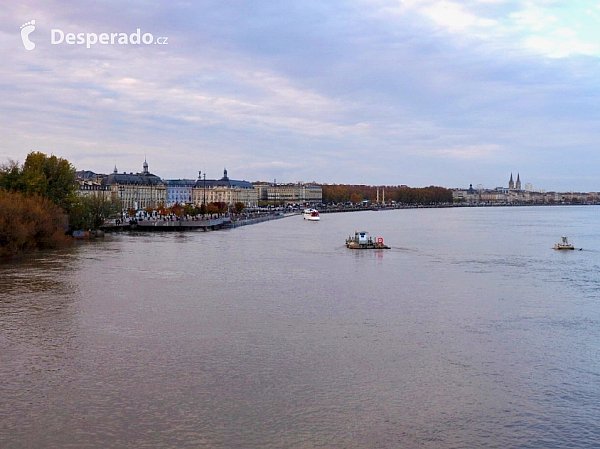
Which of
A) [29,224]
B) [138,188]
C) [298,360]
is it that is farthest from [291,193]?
[298,360]

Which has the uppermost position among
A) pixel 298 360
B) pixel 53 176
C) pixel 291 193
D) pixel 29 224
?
pixel 53 176

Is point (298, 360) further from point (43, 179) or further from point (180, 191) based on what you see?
point (180, 191)

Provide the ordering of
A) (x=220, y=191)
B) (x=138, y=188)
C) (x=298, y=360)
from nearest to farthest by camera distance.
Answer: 1. (x=298, y=360)
2. (x=138, y=188)
3. (x=220, y=191)

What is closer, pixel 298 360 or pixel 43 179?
pixel 298 360

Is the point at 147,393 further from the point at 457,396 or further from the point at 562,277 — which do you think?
the point at 562,277

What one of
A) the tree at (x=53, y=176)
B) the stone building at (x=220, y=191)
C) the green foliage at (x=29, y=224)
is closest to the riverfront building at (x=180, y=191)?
the stone building at (x=220, y=191)

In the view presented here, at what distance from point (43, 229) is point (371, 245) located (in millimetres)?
13003

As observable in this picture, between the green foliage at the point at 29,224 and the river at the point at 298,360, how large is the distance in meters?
5.33

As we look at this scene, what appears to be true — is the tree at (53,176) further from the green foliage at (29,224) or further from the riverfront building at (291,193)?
the riverfront building at (291,193)

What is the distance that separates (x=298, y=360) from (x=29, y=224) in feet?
63.9

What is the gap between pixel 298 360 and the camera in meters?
10.5

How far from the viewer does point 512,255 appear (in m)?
27.0

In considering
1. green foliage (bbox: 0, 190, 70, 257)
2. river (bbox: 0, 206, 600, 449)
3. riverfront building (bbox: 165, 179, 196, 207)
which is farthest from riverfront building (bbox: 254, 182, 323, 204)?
river (bbox: 0, 206, 600, 449)

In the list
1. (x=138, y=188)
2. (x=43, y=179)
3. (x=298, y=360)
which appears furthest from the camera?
(x=138, y=188)
